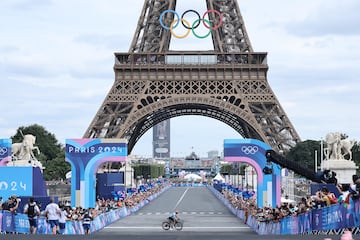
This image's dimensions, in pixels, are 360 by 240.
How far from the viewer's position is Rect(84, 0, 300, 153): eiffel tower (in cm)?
7350

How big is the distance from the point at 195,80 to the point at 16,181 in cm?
4434

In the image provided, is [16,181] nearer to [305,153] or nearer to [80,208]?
[80,208]

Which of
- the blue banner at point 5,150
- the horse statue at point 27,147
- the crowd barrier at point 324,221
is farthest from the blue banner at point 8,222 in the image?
the horse statue at point 27,147

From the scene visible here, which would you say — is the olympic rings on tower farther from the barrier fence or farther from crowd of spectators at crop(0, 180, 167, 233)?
crowd of spectators at crop(0, 180, 167, 233)

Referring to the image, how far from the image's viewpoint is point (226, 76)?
250 ft

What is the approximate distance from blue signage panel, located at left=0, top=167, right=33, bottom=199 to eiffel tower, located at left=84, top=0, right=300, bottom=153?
125 feet

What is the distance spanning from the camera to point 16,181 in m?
33.3

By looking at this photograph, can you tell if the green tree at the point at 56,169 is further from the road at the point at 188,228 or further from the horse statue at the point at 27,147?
the horse statue at the point at 27,147

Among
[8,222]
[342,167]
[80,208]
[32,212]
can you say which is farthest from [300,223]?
[342,167]

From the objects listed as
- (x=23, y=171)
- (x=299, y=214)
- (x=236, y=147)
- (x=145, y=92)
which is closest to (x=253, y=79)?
(x=145, y=92)

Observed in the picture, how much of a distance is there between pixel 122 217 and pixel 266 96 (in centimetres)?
2790

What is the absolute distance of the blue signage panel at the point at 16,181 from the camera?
33156 millimetres

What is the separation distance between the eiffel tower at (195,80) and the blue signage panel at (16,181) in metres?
38.1

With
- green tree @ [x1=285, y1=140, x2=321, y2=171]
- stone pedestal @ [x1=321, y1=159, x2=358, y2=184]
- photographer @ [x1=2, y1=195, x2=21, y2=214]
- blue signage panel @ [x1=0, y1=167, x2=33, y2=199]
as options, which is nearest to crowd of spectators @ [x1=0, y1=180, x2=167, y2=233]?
photographer @ [x1=2, y1=195, x2=21, y2=214]
